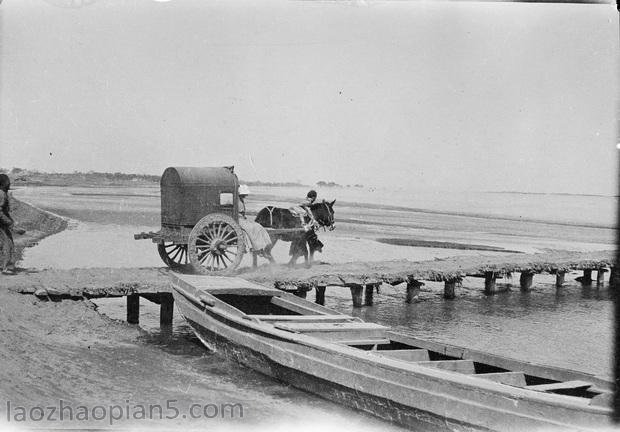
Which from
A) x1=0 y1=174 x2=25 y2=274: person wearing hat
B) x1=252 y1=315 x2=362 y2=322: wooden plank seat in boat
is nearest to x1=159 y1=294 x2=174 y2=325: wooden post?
x1=0 y1=174 x2=25 y2=274: person wearing hat

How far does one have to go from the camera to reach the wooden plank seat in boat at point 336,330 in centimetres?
827

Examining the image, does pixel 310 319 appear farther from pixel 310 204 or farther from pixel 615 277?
pixel 615 277

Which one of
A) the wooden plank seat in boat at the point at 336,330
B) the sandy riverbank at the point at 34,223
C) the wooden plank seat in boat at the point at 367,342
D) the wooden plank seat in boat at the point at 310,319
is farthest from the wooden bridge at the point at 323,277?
the sandy riverbank at the point at 34,223

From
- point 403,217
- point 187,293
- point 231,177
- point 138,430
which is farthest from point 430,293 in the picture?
point 403,217

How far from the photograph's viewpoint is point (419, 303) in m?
16.3

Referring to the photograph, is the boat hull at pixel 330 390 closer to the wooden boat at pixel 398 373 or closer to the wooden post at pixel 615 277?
the wooden boat at pixel 398 373

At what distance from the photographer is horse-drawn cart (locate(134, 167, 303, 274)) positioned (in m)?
13.7

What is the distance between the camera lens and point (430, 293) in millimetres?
17984

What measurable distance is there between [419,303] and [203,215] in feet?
20.5

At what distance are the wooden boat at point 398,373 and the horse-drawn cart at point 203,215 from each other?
3.19 metres

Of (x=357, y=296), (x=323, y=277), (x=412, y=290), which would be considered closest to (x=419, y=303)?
(x=412, y=290)

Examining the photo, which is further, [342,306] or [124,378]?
[342,306]

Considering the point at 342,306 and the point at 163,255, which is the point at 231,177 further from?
the point at 342,306

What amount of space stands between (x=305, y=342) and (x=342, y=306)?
26.1 feet
